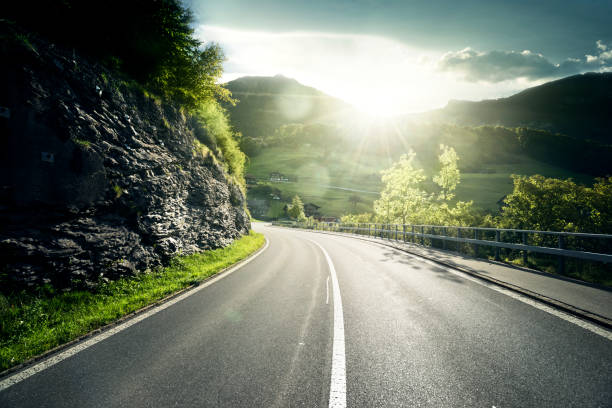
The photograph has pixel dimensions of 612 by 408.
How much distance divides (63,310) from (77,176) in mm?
2910

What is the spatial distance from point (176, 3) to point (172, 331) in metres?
10.6

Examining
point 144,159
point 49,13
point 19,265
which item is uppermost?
point 49,13

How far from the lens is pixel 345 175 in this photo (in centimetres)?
14188

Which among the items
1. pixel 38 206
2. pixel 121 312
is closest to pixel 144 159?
pixel 38 206

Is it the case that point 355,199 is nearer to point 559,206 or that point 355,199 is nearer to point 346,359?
point 559,206

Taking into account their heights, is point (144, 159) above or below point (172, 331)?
above

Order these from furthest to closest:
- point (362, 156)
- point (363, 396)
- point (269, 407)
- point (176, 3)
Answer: point (362, 156) < point (176, 3) < point (363, 396) < point (269, 407)

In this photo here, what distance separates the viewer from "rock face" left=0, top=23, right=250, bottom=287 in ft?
16.2

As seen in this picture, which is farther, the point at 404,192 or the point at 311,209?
the point at 311,209

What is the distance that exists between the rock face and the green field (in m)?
85.3

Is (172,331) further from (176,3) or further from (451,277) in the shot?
(176,3)

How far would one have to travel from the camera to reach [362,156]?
161875 millimetres

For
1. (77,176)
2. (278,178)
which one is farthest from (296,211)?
(77,176)

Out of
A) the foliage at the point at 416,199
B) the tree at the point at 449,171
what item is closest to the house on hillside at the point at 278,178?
the foliage at the point at 416,199
